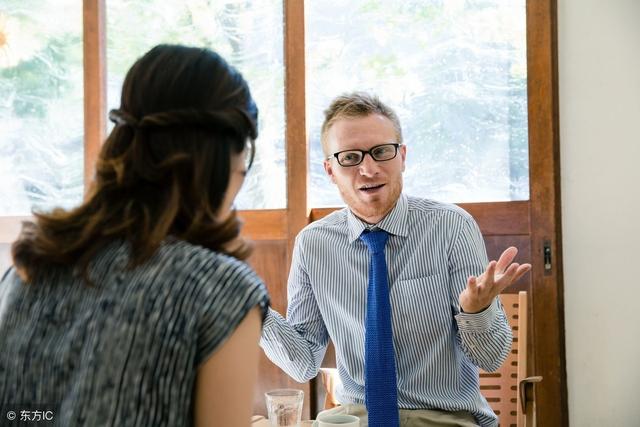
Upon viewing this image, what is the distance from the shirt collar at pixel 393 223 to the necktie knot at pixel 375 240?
15mm

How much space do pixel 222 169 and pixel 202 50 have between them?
172 mm

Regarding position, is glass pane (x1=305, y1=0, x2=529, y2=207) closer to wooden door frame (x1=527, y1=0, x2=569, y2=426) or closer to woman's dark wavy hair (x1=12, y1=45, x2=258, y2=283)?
wooden door frame (x1=527, y1=0, x2=569, y2=426)

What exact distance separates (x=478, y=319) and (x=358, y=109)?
67cm

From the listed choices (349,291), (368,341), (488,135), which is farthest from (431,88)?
(368,341)

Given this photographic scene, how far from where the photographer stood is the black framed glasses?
6.10 ft

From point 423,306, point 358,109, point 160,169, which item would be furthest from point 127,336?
point 358,109

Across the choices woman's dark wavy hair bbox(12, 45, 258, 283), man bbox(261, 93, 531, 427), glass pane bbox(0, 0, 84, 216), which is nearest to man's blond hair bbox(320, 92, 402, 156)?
man bbox(261, 93, 531, 427)

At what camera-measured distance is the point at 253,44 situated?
291cm

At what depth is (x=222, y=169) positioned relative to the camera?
953 mm

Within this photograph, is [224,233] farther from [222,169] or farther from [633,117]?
[633,117]

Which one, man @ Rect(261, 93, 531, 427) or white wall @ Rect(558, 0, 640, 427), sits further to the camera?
white wall @ Rect(558, 0, 640, 427)

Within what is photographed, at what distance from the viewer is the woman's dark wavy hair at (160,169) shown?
92 centimetres

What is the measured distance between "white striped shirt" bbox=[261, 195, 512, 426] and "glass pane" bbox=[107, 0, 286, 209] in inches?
37.8

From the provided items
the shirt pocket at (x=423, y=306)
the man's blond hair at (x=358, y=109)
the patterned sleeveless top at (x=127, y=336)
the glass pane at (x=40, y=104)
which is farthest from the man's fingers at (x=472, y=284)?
the glass pane at (x=40, y=104)
